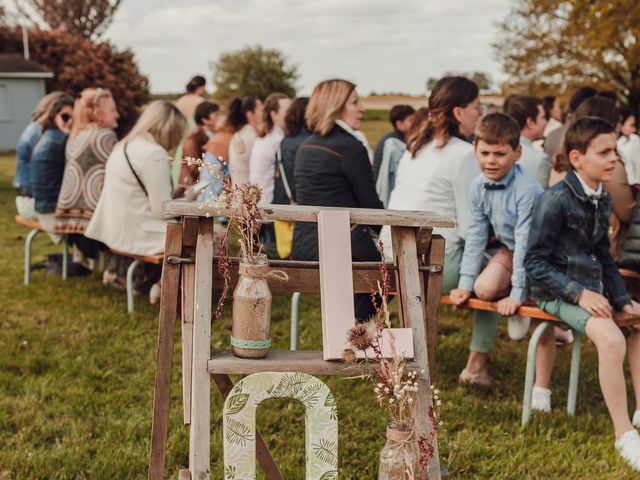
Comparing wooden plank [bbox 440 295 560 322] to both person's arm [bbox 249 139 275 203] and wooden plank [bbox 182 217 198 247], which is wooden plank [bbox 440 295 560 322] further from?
person's arm [bbox 249 139 275 203]

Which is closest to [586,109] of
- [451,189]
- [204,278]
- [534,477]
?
[451,189]

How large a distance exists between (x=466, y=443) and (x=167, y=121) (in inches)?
148

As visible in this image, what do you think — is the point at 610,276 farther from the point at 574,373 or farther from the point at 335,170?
the point at 335,170

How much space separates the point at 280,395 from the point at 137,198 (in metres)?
4.66

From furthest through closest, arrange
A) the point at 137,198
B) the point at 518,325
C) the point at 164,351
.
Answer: the point at 137,198 → the point at 518,325 → the point at 164,351

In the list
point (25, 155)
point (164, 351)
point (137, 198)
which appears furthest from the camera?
point (25, 155)

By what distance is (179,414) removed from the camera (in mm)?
4941

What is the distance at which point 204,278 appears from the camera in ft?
9.40

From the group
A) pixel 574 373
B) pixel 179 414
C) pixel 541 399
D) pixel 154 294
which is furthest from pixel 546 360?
pixel 154 294

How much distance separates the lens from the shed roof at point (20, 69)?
27406mm

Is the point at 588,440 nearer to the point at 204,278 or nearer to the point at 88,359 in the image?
the point at 204,278

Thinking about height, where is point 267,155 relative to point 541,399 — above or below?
above

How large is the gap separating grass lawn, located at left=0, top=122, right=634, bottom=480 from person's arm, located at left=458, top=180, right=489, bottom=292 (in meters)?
0.75

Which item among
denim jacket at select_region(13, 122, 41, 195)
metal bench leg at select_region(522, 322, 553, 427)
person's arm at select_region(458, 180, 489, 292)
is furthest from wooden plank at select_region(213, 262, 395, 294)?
denim jacket at select_region(13, 122, 41, 195)
